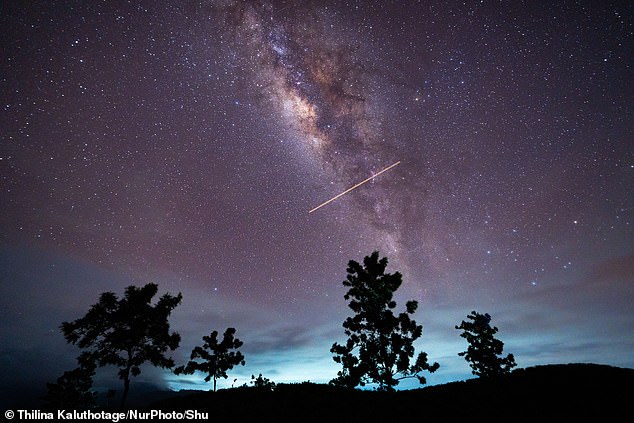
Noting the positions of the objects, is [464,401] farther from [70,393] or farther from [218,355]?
[70,393]

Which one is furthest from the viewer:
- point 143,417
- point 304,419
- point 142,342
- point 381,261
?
point 381,261

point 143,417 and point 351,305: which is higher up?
point 351,305

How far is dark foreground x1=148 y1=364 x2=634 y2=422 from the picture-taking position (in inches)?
492

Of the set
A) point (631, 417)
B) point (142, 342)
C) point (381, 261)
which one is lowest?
point (631, 417)

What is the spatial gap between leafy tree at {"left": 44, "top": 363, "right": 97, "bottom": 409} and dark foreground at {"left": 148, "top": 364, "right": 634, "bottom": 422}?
35.4 m

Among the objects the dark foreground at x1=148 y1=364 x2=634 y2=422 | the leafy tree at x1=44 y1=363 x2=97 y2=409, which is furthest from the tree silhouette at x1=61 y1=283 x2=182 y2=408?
the leafy tree at x1=44 y1=363 x2=97 y2=409

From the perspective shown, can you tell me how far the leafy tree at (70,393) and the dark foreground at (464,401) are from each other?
3535 cm

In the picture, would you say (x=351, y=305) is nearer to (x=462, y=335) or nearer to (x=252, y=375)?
(x=462, y=335)

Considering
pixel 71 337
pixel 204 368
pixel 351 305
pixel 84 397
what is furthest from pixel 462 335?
pixel 84 397

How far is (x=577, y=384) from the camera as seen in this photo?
1513 centimetres

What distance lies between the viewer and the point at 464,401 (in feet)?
48.5

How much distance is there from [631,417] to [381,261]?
1696cm

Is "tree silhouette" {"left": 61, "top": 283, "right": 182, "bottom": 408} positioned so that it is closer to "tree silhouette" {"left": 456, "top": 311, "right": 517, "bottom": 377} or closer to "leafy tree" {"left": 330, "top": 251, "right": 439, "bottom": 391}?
"leafy tree" {"left": 330, "top": 251, "right": 439, "bottom": 391}

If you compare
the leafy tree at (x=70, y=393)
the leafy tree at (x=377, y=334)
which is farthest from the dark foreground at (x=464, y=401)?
the leafy tree at (x=70, y=393)
